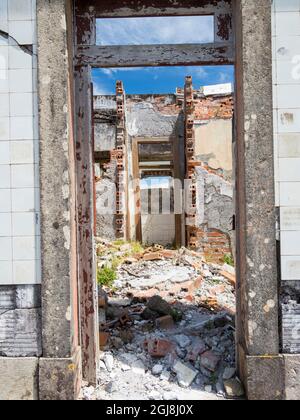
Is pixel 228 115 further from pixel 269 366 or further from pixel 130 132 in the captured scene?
pixel 269 366

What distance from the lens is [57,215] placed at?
3.11 m

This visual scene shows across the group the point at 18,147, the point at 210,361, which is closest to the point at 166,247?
the point at 210,361

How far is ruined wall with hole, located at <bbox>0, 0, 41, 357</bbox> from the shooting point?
A: 124 inches

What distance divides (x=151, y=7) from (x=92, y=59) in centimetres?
74

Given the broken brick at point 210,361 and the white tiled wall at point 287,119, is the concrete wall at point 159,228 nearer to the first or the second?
the broken brick at point 210,361

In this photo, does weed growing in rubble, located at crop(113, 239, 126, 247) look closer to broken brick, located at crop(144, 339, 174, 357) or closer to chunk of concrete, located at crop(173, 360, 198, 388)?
broken brick, located at crop(144, 339, 174, 357)

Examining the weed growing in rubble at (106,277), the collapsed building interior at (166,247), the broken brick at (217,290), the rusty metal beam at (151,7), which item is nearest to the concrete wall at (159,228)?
the collapsed building interior at (166,247)

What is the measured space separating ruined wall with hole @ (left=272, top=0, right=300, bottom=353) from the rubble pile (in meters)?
0.82

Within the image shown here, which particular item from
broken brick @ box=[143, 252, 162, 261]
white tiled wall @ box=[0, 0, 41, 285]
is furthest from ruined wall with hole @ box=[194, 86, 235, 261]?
white tiled wall @ box=[0, 0, 41, 285]

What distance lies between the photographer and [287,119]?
3.09m

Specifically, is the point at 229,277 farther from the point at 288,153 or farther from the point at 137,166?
the point at 137,166

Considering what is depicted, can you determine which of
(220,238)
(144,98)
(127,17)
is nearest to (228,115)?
(144,98)

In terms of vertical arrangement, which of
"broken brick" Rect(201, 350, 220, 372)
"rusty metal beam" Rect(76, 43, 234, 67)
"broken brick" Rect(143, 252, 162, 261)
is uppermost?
"rusty metal beam" Rect(76, 43, 234, 67)

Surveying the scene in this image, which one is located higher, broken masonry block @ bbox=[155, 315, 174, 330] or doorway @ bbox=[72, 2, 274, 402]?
doorway @ bbox=[72, 2, 274, 402]
